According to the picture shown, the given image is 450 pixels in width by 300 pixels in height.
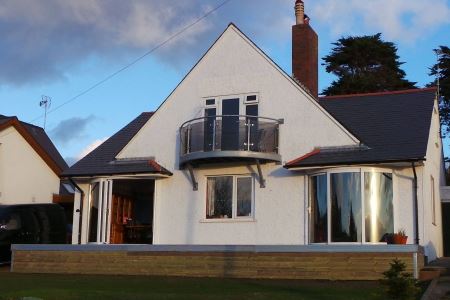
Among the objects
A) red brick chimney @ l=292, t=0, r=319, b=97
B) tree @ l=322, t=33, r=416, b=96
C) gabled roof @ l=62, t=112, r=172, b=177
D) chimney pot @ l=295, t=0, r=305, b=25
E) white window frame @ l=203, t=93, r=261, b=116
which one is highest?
tree @ l=322, t=33, r=416, b=96

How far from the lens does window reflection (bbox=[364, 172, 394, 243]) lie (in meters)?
19.8

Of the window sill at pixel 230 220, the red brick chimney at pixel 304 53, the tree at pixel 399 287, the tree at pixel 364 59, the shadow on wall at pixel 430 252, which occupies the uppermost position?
the tree at pixel 364 59

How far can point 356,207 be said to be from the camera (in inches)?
779

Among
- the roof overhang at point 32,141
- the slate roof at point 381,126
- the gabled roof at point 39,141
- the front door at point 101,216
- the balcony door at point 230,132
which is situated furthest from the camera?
the gabled roof at point 39,141

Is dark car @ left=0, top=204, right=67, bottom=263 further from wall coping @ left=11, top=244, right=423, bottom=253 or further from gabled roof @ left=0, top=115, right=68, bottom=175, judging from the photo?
gabled roof @ left=0, top=115, right=68, bottom=175

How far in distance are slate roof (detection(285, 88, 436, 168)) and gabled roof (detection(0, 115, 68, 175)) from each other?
50.8 feet

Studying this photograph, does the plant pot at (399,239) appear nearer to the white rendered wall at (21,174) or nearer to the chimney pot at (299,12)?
the chimney pot at (299,12)

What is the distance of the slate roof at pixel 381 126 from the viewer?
64.6ft

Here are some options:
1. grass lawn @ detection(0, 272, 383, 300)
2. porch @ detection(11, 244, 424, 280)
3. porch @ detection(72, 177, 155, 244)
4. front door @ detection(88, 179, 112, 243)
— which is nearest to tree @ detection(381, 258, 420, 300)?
grass lawn @ detection(0, 272, 383, 300)

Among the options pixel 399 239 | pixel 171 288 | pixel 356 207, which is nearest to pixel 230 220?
pixel 356 207

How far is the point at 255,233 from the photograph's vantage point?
21.7 meters

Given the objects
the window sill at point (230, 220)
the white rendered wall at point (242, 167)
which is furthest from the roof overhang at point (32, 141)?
the window sill at point (230, 220)

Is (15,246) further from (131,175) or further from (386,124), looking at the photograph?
(386,124)

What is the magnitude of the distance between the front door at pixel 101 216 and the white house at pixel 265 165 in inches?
1.5
